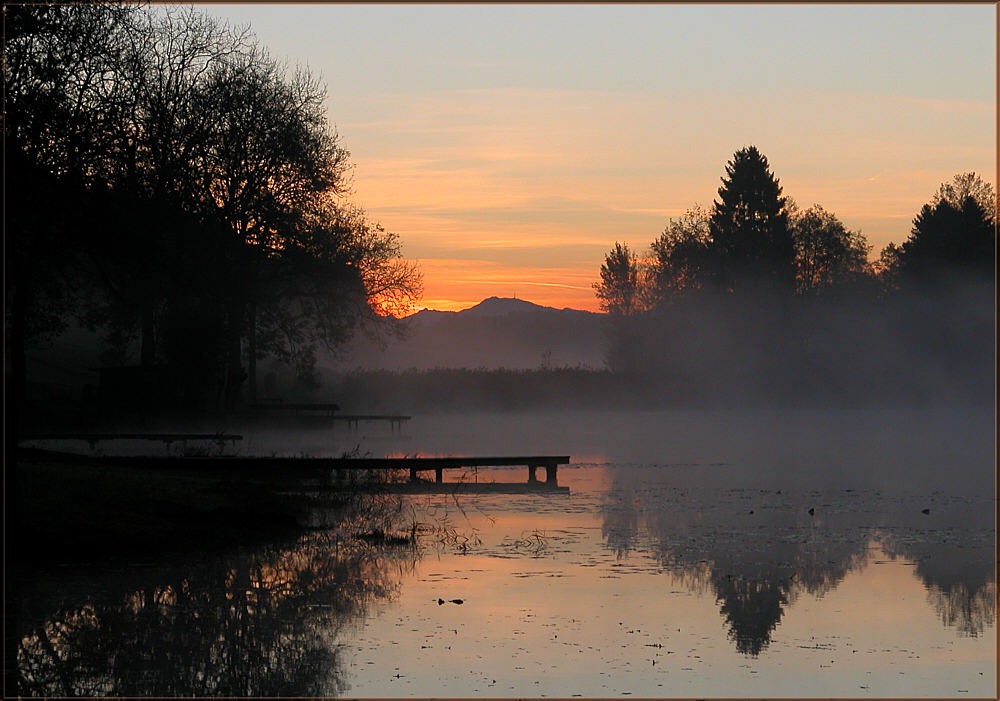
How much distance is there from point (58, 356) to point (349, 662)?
62.5 metres

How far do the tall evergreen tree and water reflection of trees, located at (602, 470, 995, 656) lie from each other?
55.1 m

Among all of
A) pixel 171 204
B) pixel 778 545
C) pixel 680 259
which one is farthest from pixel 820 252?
pixel 778 545

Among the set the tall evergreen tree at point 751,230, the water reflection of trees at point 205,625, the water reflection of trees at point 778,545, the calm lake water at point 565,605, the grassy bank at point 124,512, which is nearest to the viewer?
the water reflection of trees at point 205,625

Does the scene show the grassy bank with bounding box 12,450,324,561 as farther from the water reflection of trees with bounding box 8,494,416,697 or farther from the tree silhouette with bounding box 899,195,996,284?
the tree silhouette with bounding box 899,195,996,284

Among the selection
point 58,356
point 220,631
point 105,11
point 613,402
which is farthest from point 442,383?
point 220,631

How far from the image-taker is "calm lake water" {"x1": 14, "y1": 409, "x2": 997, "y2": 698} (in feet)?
36.9

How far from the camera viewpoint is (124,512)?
65.7ft

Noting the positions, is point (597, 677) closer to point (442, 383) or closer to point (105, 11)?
point (105, 11)

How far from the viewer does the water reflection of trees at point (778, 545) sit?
1482 cm

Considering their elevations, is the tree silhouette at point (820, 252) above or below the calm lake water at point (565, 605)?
above

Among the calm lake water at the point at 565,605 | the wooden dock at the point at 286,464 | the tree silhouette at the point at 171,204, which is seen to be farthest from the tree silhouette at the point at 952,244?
the wooden dock at the point at 286,464

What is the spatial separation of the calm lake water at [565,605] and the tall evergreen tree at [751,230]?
179 ft

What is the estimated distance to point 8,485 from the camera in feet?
58.3

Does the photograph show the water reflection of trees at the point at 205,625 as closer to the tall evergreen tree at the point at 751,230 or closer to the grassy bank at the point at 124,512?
the grassy bank at the point at 124,512
